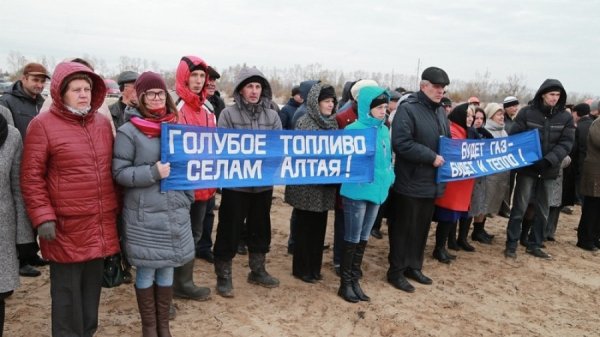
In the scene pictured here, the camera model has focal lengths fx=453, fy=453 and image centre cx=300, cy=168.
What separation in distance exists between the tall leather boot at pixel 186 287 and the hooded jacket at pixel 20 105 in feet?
8.21

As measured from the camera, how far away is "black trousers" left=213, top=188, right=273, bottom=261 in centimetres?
441

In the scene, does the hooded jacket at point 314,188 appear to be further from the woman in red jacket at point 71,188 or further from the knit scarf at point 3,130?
the knit scarf at point 3,130

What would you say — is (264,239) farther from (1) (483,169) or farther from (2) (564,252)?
(2) (564,252)

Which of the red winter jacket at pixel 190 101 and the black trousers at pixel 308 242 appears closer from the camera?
the red winter jacket at pixel 190 101

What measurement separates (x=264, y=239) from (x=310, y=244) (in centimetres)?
57

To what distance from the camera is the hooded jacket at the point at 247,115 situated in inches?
170

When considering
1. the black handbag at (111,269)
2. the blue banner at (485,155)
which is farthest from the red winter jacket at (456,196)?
the black handbag at (111,269)

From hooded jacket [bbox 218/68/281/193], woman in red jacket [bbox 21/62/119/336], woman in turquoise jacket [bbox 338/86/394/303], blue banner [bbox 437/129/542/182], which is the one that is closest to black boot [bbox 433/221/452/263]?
blue banner [bbox 437/129/542/182]

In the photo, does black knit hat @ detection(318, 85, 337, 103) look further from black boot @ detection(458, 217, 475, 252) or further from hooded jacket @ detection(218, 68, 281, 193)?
black boot @ detection(458, 217, 475, 252)

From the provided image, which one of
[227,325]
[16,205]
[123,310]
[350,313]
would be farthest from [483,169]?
[16,205]

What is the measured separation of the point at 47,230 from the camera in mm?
2908

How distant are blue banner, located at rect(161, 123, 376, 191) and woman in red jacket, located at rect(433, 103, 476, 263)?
173 cm

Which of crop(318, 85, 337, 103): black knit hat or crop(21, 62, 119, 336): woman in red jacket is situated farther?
crop(318, 85, 337, 103): black knit hat

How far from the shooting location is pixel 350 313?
14.3ft
